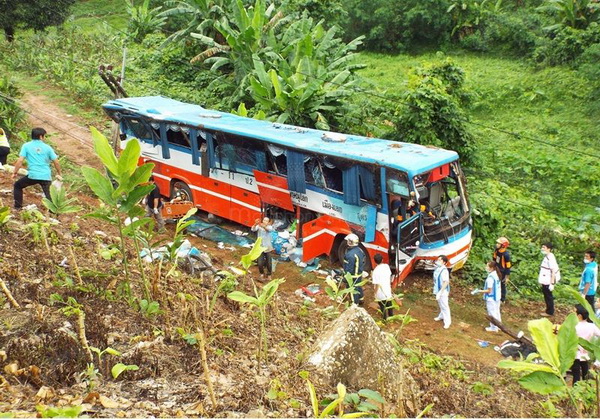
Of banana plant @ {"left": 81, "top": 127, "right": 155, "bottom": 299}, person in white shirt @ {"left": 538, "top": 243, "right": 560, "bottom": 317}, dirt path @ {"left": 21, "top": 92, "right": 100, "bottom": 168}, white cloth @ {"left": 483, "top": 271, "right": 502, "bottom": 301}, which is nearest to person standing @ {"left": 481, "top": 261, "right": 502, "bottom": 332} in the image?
white cloth @ {"left": 483, "top": 271, "right": 502, "bottom": 301}

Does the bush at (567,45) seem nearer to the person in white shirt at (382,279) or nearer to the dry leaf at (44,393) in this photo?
the person in white shirt at (382,279)

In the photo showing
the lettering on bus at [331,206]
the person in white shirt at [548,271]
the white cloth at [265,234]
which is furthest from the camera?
the lettering on bus at [331,206]

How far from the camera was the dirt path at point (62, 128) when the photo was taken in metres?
15.9

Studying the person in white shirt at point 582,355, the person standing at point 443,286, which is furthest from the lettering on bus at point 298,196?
the person in white shirt at point 582,355

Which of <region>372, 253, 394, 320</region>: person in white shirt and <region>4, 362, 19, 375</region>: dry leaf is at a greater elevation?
<region>4, 362, 19, 375</region>: dry leaf

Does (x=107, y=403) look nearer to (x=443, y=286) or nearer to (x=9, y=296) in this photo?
(x=9, y=296)

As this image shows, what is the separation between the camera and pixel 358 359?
5258mm

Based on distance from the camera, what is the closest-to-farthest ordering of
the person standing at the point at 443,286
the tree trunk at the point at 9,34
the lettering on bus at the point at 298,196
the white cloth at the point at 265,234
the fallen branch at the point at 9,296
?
the fallen branch at the point at 9,296 < the person standing at the point at 443,286 < the white cloth at the point at 265,234 < the lettering on bus at the point at 298,196 < the tree trunk at the point at 9,34

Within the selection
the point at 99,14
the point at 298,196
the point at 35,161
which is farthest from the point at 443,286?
the point at 99,14

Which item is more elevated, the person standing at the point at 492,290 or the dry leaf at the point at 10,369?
the dry leaf at the point at 10,369

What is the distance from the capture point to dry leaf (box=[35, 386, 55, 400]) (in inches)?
160

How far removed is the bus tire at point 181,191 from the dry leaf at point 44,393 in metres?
9.05

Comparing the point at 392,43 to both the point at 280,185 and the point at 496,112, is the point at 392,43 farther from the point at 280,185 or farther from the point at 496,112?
the point at 280,185

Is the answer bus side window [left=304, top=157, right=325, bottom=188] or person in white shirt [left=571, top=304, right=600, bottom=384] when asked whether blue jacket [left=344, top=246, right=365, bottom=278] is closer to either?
bus side window [left=304, top=157, right=325, bottom=188]
